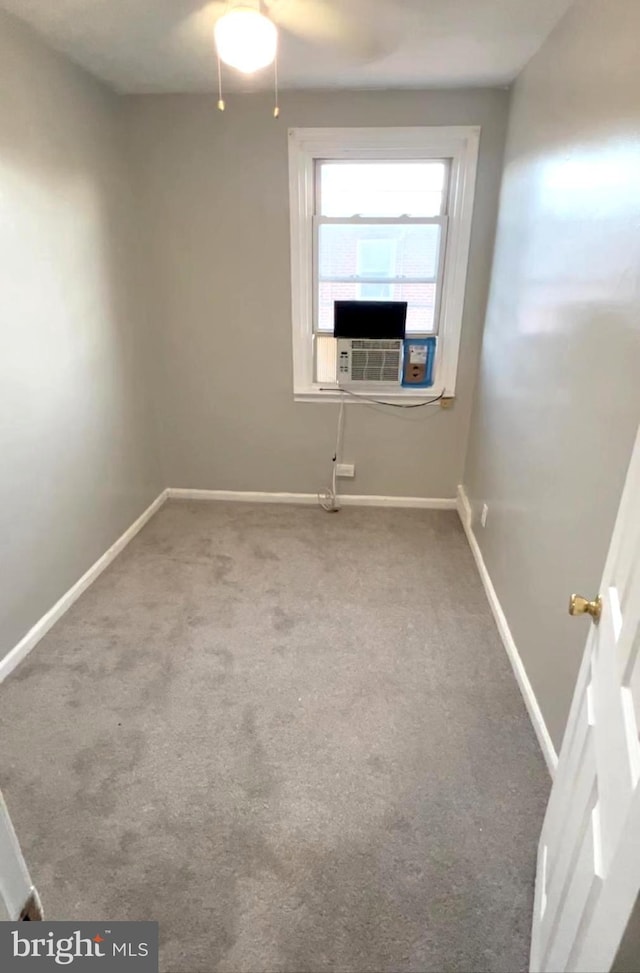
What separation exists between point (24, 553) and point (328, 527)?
1.68 metres

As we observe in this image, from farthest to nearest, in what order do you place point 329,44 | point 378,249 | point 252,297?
point 252,297
point 378,249
point 329,44

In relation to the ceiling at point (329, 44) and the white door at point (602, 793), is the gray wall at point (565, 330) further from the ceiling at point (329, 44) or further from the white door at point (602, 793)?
the white door at point (602, 793)

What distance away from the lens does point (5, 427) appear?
6.58 feet

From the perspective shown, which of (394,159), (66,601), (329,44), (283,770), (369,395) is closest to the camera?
(283,770)

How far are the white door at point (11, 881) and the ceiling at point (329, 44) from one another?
2364 millimetres

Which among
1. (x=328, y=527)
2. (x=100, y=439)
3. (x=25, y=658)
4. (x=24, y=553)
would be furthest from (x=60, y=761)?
(x=328, y=527)

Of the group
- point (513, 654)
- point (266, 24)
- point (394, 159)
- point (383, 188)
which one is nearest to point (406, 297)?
point (383, 188)

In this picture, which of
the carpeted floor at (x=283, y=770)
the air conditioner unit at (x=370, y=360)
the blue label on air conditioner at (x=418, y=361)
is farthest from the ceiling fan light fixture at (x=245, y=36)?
the carpeted floor at (x=283, y=770)

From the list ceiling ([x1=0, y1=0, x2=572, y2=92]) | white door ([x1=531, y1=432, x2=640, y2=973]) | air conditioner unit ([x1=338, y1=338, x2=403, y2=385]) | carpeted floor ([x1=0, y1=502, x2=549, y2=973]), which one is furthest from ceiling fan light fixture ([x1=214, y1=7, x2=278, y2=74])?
carpeted floor ([x1=0, y1=502, x2=549, y2=973])

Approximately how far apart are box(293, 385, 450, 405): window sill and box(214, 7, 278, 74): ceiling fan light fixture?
5.51 feet

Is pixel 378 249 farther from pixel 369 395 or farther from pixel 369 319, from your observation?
pixel 369 395

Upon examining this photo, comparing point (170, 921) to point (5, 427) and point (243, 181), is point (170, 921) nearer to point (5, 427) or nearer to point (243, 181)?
point (5, 427)

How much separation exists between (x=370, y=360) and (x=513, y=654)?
70.8 inches

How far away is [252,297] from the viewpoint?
3.07 metres
